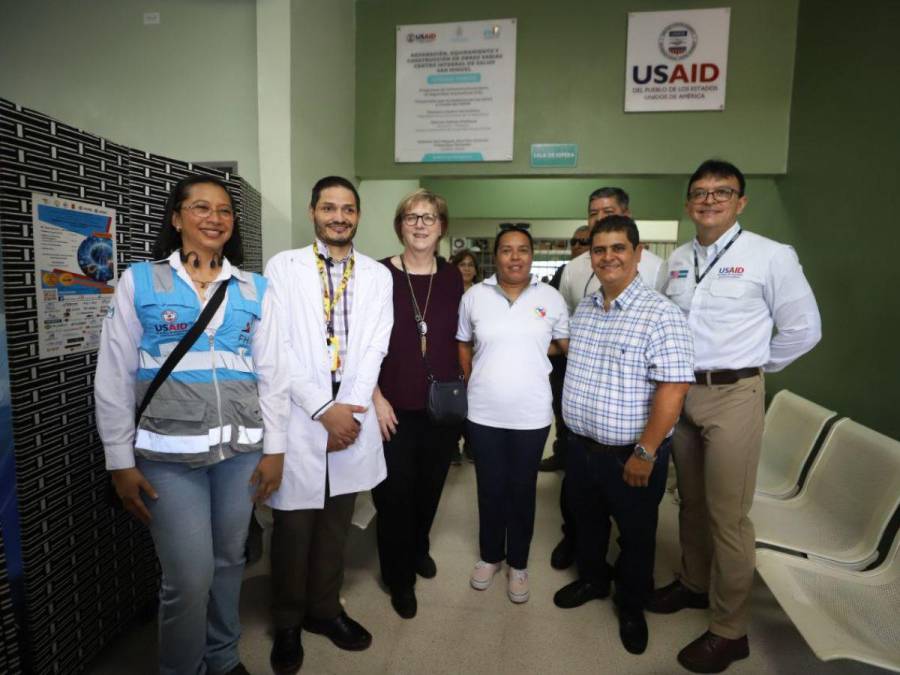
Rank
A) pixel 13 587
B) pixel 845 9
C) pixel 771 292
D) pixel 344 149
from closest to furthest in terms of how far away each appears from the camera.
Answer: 1. pixel 13 587
2. pixel 771 292
3. pixel 845 9
4. pixel 344 149

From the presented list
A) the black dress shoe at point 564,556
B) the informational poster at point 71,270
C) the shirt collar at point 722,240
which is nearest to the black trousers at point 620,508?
the black dress shoe at point 564,556

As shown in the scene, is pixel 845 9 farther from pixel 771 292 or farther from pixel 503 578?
pixel 503 578

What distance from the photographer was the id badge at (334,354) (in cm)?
177

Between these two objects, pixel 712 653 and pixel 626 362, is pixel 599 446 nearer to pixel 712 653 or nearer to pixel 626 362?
pixel 626 362

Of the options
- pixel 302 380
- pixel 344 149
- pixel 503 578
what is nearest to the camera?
pixel 302 380

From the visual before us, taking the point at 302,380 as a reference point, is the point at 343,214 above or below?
above

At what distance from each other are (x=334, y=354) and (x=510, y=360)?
0.76 m

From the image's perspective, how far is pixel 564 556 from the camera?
254 centimetres

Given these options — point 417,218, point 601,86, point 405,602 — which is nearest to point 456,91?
point 601,86

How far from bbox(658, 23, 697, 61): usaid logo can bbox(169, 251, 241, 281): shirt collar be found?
12.0 ft

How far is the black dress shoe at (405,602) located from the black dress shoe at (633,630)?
0.91m

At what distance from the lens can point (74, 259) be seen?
5.35ft

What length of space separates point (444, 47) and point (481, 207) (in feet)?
9.90

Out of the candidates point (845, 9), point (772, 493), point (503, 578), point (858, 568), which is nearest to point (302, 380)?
point (503, 578)
